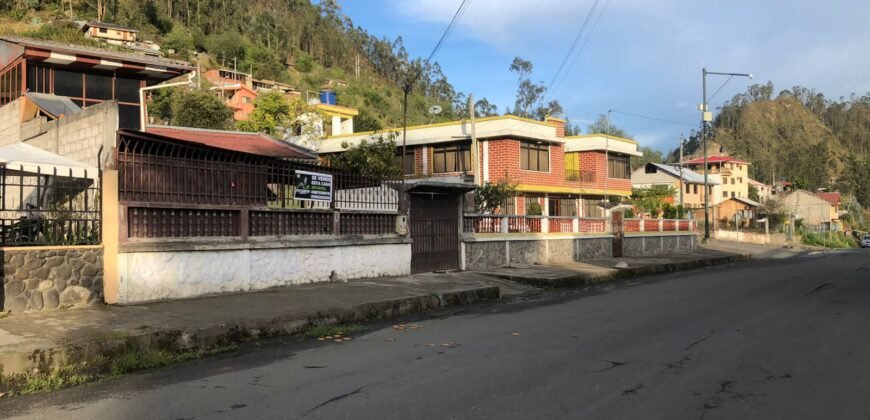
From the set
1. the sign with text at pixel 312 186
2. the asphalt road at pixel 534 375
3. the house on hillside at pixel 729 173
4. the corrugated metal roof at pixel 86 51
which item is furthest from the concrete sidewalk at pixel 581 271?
the house on hillside at pixel 729 173

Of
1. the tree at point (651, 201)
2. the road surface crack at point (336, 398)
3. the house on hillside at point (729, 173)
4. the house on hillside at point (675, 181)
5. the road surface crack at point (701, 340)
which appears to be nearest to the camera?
the road surface crack at point (336, 398)

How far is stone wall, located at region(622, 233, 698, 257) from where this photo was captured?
93.6 ft

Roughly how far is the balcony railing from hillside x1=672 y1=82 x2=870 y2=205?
100.0 m

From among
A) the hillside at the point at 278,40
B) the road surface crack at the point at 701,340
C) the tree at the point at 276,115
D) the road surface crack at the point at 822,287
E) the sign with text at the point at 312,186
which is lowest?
the road surface crack at the point at 822,287

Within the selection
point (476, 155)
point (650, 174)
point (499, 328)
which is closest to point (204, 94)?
point (476, 155)

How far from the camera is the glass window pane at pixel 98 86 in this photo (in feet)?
64.4

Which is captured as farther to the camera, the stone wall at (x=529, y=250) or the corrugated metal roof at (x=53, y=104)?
Answer: the stone wall at (x=529, y=250)

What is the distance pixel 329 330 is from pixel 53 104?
12.8m

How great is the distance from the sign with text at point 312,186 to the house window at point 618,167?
29.0 metres

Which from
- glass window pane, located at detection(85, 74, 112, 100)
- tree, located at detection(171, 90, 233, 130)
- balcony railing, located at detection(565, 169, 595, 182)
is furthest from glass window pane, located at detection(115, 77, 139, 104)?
balcony railing, located at detection(565, 169, 595, 182)

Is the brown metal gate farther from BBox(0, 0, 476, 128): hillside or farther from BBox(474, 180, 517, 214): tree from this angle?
BBox(0, 0, 476, 128): hillside

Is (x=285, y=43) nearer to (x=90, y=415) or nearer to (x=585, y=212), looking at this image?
(x=585, y=212)

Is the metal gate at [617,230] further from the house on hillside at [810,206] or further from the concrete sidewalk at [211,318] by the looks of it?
the house on hillside at [810,206]

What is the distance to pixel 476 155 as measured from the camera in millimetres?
30422
